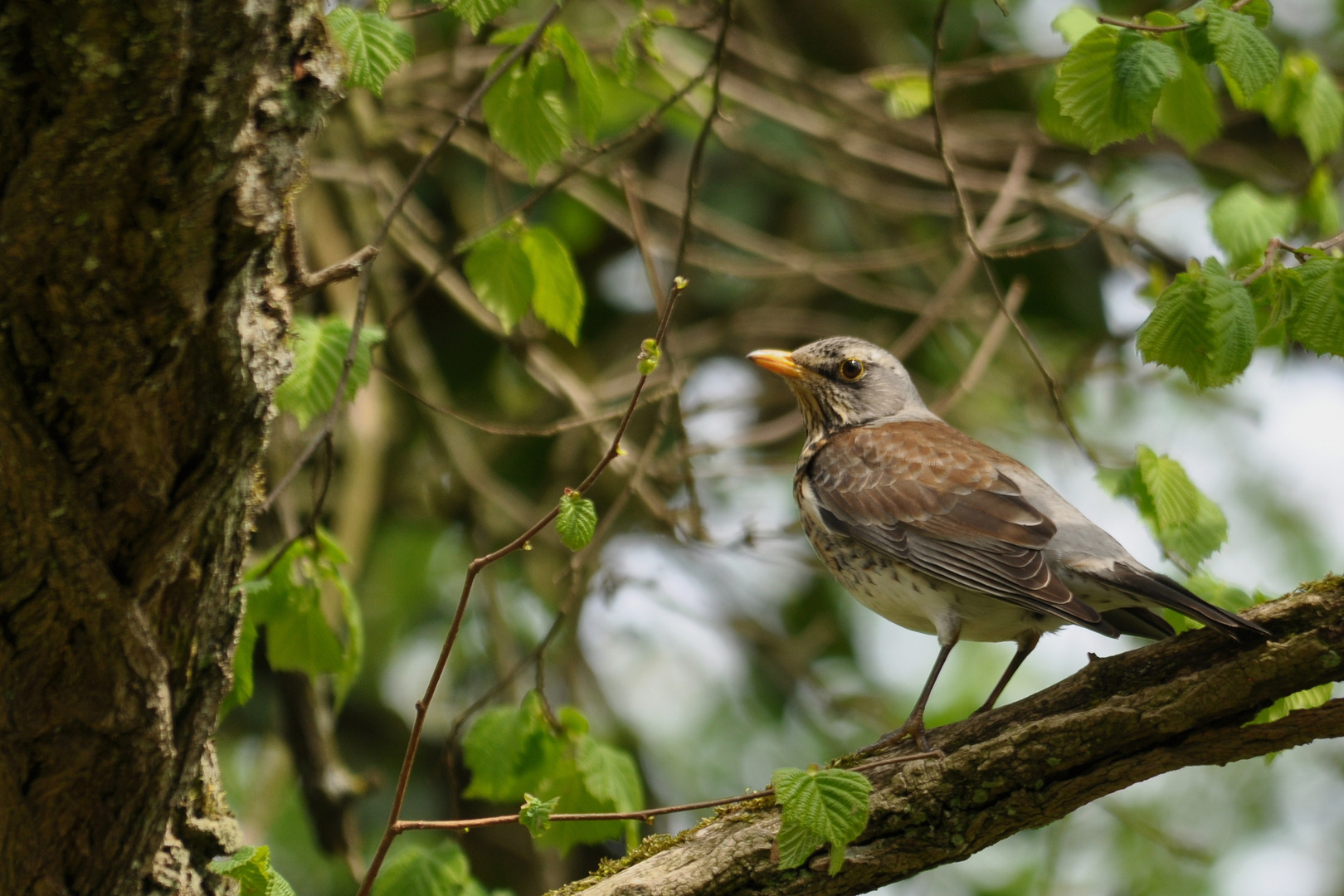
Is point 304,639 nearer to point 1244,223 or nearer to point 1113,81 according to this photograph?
point 1113,81

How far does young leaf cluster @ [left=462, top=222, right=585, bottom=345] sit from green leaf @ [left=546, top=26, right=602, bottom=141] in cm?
39

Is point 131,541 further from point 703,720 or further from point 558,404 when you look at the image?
point 703,720

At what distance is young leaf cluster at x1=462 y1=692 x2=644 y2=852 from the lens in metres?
3.44

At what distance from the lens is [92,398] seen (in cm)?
191

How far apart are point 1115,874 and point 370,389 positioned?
18.2 feet

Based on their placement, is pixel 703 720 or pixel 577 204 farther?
pixel 703 720

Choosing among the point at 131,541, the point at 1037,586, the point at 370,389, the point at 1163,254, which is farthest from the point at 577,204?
the point at 131,541

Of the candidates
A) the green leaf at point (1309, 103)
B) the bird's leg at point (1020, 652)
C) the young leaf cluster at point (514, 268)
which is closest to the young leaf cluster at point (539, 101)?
the young leaf cluster at point (514, 268)

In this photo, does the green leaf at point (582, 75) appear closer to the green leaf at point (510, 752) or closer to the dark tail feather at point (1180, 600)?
the green leaf at point (510, 752)

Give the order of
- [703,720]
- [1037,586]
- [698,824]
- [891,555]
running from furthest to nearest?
[703,720]
[891,555]
[1037,586]
[698,824]

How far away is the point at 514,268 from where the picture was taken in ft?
11.0

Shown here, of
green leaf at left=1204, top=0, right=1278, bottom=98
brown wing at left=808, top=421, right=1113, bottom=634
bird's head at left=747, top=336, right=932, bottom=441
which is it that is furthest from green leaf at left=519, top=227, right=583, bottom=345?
green leaf at left=1204, top=0, right=1278, bottom=98

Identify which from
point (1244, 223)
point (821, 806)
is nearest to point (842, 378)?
point (1244, 223)

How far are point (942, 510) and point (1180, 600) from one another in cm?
110
